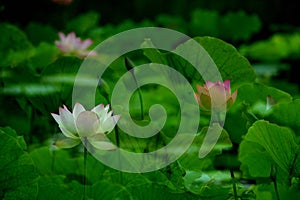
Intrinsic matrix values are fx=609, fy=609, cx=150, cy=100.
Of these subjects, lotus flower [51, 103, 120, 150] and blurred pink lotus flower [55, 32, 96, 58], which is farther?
blurred pink lotus flower [55, 32, 96, 58]

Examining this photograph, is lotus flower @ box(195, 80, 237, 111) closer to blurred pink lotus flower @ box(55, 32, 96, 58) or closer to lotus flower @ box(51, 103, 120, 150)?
lotus flower @ box(51, 103, 120, 150)

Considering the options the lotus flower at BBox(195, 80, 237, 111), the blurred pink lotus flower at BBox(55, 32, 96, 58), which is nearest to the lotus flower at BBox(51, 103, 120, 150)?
the lotus flower at BBox(195, 80, 237, 111)

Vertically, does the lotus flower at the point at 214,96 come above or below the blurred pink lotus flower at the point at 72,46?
below

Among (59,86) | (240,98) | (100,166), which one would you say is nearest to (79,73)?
(59,86)

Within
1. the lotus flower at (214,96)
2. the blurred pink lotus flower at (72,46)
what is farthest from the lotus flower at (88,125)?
the blurred pink lotus flower at (72,46)

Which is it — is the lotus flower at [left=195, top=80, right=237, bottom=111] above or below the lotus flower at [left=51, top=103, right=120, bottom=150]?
above

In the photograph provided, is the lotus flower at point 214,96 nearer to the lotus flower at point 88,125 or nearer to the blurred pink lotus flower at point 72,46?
A: the lotus flower at point 88,125

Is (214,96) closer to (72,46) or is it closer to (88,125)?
(88,125)
